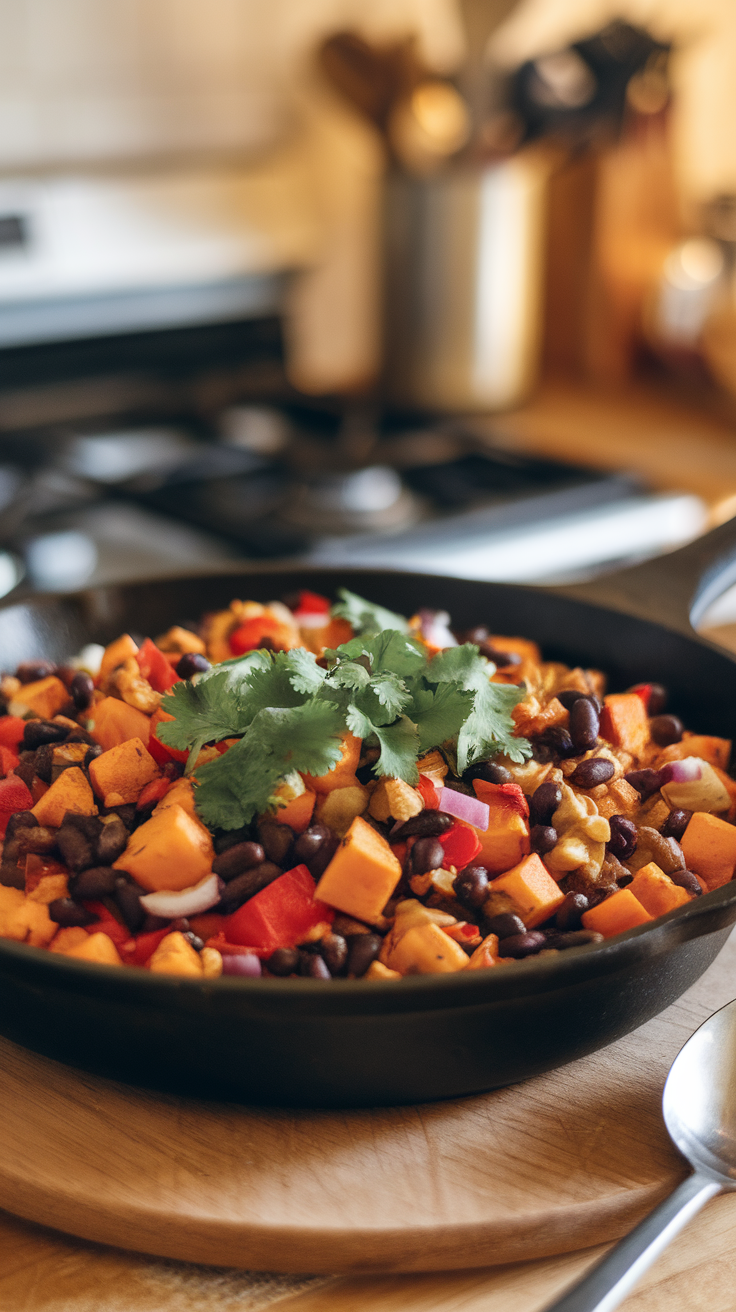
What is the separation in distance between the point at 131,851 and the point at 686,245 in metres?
3.07

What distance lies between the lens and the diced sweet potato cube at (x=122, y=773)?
1.03 metres

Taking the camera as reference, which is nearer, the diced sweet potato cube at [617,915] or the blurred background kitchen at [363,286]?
the diced sweet potato cube at [617,915]

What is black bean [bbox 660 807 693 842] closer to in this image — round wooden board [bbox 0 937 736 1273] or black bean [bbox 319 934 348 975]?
round wooden board [bbox 0 937 736 1273]

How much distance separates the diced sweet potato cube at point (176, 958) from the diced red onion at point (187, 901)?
0.03m

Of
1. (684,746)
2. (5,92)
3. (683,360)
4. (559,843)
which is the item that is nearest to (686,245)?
(683,360)

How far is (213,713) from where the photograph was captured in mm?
1018

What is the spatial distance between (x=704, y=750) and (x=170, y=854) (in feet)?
1.89

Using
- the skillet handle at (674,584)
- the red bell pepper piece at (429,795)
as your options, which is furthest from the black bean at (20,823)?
the skillet handle at (674,584)

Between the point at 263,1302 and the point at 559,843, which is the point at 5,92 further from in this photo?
the point at 263,1302

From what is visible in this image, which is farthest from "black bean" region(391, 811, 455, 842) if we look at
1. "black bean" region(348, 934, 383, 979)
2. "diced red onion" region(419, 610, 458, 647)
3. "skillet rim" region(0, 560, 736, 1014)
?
"diced red onion" region(419, 610, 458, 647)

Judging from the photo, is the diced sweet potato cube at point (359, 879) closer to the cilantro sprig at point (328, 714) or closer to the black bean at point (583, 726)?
the cilantro sprig at point (328, 714)

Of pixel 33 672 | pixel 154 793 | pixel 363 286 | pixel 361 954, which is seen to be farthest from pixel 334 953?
pixel 363 286

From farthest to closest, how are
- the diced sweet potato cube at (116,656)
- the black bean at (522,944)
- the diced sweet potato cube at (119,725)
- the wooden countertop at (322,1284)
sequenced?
1. the diced sweet potato cube at (116,656)
2. the diced sweet potato cube at (119,725)
3. the black bean at (522,944)
4. the wooden countertop at (322,1284)

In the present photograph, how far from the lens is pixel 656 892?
38.3 inches
